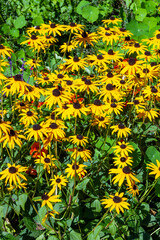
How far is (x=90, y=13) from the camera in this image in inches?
A: 227

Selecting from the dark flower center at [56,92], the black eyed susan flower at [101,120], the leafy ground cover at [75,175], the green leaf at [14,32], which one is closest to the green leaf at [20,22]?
the green leaf at [14,32]

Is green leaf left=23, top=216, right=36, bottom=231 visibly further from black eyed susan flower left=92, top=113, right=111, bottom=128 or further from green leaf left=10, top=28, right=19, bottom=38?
green leaf left=10, top=28, right=19, bottom=38

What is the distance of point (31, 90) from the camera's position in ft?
9.09

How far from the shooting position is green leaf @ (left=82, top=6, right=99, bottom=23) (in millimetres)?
5738

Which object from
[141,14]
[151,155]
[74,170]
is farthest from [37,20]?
[74,170]

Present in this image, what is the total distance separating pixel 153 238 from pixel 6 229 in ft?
4.19

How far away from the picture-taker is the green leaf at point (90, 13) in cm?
574

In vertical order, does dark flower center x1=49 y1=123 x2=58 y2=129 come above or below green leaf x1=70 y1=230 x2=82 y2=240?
above

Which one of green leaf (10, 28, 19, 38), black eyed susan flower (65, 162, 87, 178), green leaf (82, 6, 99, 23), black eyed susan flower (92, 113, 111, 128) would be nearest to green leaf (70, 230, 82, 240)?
black eyed susan flower (65, 162, 87, 178)

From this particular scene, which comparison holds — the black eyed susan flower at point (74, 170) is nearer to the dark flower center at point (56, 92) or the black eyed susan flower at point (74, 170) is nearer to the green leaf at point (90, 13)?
the dark flower center at point (56, 92)

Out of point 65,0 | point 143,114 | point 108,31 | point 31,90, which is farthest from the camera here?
point 65,0

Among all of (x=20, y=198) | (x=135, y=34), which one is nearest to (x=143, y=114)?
(x=20, y=198)

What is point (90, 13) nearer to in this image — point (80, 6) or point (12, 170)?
point (80, 6)

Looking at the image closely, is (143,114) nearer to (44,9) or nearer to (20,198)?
(20,198)
